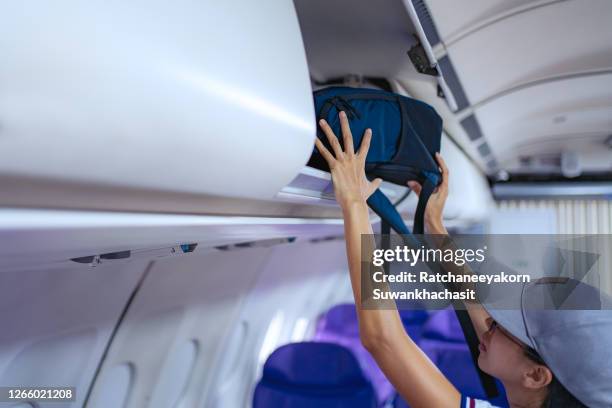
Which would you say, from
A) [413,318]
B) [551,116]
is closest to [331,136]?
[551,116]

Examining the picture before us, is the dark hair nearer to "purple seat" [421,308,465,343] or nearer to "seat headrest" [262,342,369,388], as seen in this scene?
"seat headrest" [262,342,369,388]

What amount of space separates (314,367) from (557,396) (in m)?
1.81

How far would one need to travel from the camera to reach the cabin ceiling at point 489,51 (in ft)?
5.68

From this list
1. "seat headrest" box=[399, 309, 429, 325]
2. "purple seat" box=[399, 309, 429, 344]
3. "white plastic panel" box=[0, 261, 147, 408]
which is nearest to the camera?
"white plastic panel" box=[0, 261, 147, 408]

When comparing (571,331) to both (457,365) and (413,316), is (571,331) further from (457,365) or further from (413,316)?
(413,316)

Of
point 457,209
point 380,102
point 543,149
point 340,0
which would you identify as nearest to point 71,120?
point 380,102

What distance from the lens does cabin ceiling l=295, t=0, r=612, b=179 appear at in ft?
5.68

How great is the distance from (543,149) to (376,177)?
358cm

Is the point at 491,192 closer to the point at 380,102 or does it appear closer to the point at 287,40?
the point at 380,102

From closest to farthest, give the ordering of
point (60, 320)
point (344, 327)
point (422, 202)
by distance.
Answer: point (60, 320)
point (422, 202)
point (344, 327)

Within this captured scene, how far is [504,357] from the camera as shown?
1.40 meters

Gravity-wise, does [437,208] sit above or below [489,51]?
below

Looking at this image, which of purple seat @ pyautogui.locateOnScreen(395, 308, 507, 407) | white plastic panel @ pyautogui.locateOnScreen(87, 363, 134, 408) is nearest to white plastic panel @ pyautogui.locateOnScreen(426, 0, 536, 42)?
purple seat @ pyautogui.locateOnScreen(395, 308, 507, 407)

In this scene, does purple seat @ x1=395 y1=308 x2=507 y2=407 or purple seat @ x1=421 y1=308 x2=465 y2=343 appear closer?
purple seat @ x1=395 y1=308 x2=507 y2=407
